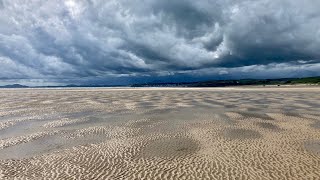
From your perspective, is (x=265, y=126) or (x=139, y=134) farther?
(x=265, y=126)

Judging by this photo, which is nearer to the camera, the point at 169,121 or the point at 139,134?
the point at 139,134

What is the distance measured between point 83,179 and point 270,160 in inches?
278

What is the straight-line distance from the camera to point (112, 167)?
11094 mm

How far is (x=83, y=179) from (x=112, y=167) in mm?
1463

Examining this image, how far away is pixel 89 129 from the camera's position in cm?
1884

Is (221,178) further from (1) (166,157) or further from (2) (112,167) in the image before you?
(2) (112,167)

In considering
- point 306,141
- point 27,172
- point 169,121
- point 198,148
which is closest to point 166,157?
point 198,148

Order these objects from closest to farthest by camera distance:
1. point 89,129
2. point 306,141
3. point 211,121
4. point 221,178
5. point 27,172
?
point 221,178
point 27,172
point 306,141
point 89,129
point 211,121

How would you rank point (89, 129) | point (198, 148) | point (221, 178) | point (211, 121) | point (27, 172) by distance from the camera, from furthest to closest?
point (211, 121) → point (89, 129) → point (198, 148) → point (27, 172) → point (221, 178)

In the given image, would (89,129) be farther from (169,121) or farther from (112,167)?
(112,167)

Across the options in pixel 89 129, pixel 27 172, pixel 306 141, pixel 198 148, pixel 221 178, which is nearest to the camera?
pixel 221 178

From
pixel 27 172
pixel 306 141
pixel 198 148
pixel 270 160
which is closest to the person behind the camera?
pixel 27 172

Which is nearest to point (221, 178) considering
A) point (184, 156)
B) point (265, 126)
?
point (184, 156)

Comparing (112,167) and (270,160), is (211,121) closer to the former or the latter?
(270,160)
